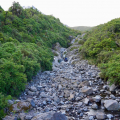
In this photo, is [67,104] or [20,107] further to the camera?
[67,104]

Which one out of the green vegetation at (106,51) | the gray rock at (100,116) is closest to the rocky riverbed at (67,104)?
the gray rock at (100,116)

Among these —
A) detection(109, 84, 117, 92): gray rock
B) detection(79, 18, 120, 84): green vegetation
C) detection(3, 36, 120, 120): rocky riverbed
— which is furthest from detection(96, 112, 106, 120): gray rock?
detection(79, 18, 120, 84): green vegetation

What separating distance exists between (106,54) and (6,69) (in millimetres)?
13509

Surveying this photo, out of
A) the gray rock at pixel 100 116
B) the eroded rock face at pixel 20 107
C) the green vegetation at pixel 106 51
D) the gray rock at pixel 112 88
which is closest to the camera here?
the gray rock at pixel 100 116

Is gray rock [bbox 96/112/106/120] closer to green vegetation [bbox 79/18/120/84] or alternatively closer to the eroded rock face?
the eroded rock face

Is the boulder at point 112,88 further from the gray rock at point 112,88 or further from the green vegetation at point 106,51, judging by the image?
the green vegetation at point 106,51

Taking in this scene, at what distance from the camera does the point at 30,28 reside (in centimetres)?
2636

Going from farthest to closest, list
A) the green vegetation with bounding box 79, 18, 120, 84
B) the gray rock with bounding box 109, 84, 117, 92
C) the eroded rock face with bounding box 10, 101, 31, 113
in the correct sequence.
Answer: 1. the green vegetation with bounding box 79, 18, 120, 84
2. the gray rock with bounding box 109, 84, 117, 92
3. the eroded rock face with bounding box 10, 101, 31, 113

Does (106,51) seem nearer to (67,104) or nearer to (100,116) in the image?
(67,104)

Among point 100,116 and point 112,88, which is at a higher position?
point 112,88

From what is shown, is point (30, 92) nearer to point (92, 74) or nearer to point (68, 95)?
point (68, 95)

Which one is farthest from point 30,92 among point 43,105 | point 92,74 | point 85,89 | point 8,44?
point 92,74

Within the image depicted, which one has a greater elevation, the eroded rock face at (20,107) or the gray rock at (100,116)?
the eroded rock face at (20,107)

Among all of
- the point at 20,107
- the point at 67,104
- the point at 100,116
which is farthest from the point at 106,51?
the point at 20,107
